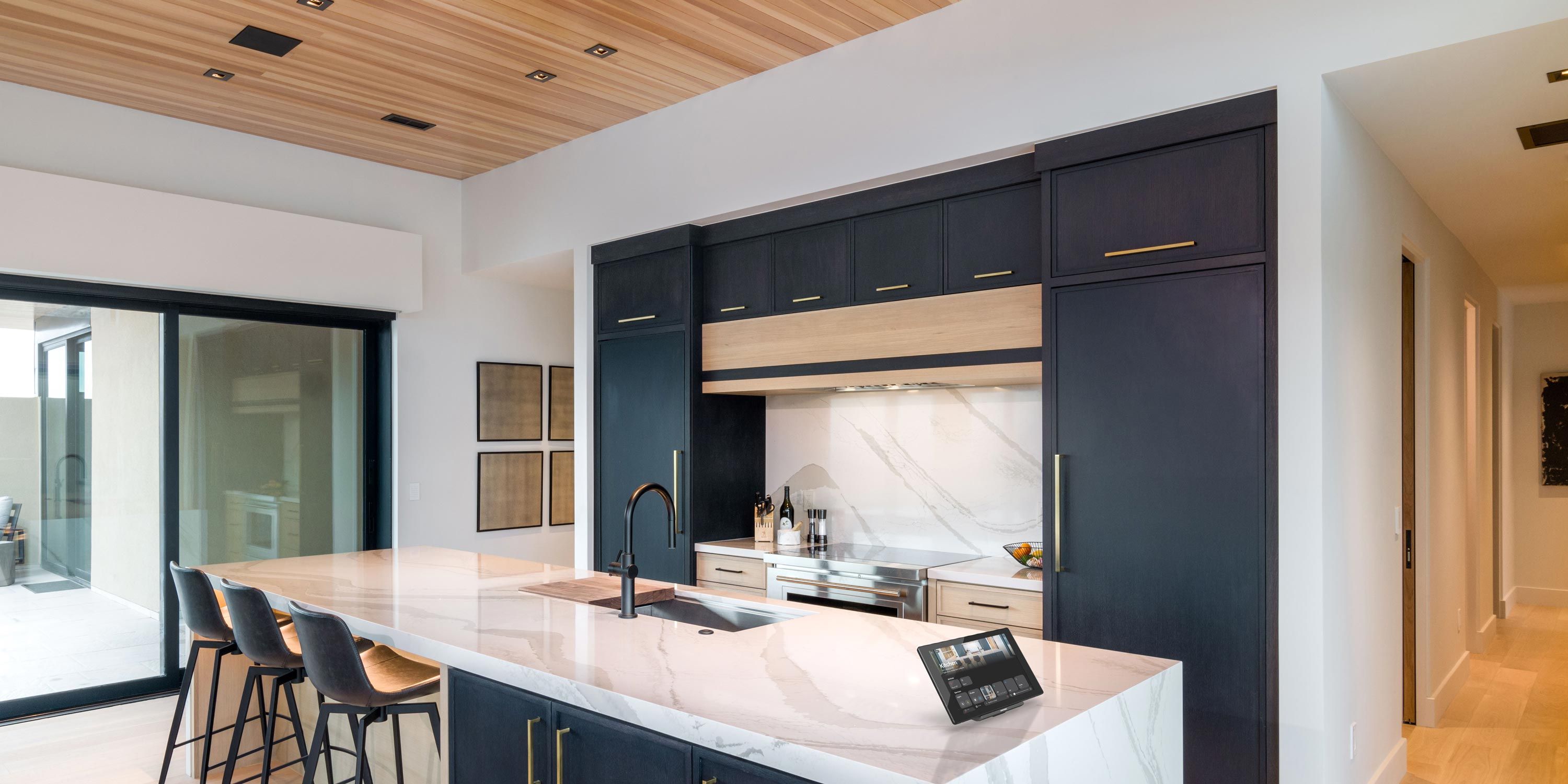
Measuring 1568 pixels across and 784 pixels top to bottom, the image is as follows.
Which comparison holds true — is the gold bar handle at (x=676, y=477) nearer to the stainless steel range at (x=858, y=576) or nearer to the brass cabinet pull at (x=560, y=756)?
the stainless steel range at (x=858, y=576)

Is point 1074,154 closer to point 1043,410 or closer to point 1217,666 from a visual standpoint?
point 1043,410

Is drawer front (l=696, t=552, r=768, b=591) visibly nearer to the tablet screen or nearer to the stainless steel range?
the stainless steel range

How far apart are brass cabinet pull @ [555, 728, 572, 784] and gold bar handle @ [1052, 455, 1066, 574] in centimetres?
187

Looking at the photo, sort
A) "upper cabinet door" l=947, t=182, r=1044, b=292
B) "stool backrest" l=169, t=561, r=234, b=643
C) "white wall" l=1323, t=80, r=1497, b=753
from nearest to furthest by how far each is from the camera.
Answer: "white wall" l=1323, t=80, r=1497, b=753
"stool backrest" l=169, t=561, r=234, b=643
"upper cabinet door" l=947, t=182, r=1044, b=292

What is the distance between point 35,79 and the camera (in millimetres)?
4410

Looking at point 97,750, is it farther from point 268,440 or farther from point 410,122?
point 410,122

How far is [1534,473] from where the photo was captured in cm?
773

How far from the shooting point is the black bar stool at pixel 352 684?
95.2 inches

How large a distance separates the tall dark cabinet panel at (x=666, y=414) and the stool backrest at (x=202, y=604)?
1.76 m

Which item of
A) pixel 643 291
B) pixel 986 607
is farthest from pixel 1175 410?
pixel 643 291

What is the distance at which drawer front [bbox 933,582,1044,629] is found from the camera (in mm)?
3443

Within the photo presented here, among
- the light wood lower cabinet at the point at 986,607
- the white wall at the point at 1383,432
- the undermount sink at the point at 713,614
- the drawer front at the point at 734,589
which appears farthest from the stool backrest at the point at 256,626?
the white wall at the point at 1383,432

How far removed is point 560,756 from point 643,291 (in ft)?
10.6

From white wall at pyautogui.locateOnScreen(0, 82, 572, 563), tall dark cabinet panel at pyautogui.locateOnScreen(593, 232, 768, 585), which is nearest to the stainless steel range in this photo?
tall dark cabinet panel at pyautogui.locateOnScreen(593, 232, 768, 585)
